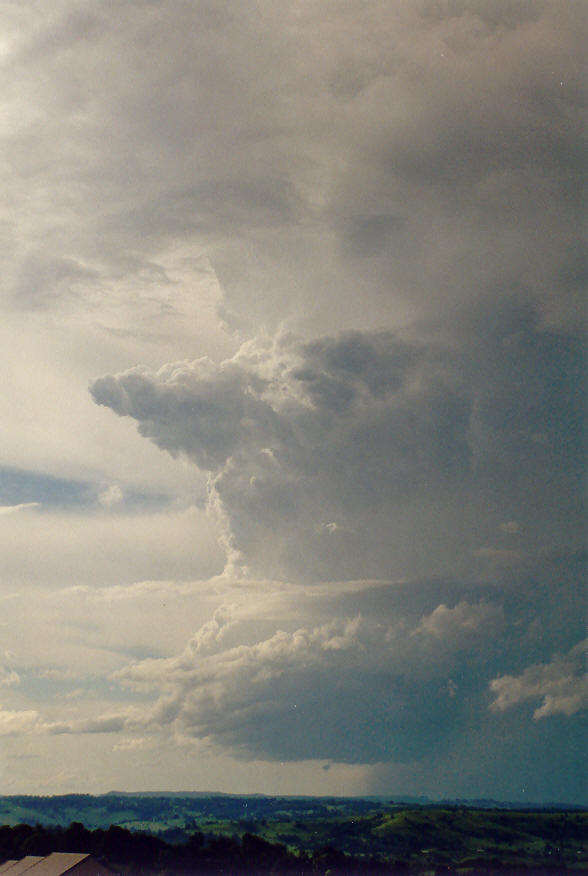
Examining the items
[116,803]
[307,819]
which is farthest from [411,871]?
[116,803]

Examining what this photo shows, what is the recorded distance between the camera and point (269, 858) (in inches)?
2997

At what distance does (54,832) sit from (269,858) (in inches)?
776

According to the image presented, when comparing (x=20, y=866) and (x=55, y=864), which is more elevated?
(x=55, y=864)

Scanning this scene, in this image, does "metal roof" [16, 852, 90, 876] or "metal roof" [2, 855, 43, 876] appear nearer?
"metal roof" [16, 852, 90, 876]

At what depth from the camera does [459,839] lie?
11744cm

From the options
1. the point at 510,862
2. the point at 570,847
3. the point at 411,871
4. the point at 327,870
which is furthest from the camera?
the point at 570,847

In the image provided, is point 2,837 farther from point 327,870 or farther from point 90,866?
point 327,870

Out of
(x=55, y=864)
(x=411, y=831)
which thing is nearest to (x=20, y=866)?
(x=55, y=864)

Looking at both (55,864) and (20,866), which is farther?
(20,866)

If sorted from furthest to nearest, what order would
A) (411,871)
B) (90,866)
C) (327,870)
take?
(411,871), (327,870), (90,866)

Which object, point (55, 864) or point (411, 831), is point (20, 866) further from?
point (411, 831)

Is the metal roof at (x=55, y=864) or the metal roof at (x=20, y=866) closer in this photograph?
the metal roof at (x=55, y=864)

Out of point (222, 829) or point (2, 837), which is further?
point (222, 829)

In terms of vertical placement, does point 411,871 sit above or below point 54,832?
below
